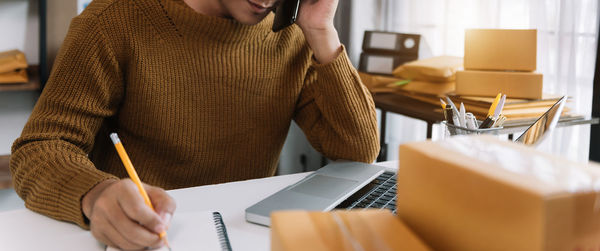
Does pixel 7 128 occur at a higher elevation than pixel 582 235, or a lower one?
lower

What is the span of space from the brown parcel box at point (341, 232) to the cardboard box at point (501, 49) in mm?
1110

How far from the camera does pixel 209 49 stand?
114 centimetres

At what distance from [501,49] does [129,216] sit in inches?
44.8

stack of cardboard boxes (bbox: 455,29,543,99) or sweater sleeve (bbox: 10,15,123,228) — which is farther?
stack of cardboard boxes (bbox: 455,29,543,99)

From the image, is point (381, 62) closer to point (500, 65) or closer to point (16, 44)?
point (500, 65)

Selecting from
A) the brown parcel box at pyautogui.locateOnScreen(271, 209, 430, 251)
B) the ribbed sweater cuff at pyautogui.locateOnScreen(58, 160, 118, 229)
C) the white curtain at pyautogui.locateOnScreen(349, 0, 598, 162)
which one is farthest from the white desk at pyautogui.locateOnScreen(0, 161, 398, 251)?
the white curtain at pyautogui.locateOnScreen(349, 0, 598, 162)

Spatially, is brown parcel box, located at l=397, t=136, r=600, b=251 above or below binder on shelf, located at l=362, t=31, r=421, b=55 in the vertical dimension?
below

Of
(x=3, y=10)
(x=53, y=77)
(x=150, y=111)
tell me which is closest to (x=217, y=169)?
(x=150, y=111)

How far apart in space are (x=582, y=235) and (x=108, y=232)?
51 centimetres

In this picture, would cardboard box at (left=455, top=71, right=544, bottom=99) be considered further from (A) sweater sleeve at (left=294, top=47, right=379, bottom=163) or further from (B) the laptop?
(B) the laptop

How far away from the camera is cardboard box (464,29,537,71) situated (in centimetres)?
141

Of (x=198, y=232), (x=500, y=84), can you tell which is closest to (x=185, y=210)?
(x=198, y=232)

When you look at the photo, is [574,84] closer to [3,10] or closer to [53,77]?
[53,77]

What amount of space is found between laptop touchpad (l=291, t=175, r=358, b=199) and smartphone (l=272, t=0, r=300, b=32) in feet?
1.34
